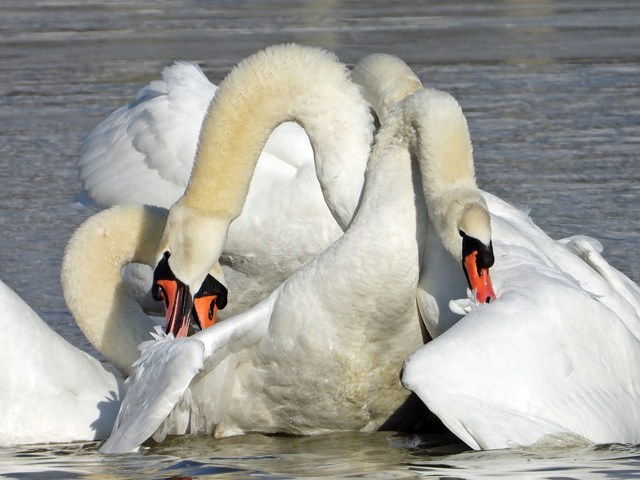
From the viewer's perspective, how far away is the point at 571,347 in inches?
251

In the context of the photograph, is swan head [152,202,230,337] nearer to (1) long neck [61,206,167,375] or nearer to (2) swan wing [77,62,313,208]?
(1) long neck [61,206,167,375]

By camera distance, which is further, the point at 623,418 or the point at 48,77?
the point at 48,77

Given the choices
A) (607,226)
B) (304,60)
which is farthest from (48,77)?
(304,60)

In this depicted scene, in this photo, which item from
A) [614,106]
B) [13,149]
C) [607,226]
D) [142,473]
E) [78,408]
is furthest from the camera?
[614,106]

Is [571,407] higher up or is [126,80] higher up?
[126,80]

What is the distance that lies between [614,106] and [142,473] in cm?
852

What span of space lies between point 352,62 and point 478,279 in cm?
1007

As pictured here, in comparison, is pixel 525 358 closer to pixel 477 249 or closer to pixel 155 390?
pixel 477 249

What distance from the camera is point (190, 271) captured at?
7.20 metres

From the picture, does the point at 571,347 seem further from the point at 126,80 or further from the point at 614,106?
the point at 126,80

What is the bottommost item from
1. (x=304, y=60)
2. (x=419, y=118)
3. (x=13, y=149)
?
(x=419, y=118)

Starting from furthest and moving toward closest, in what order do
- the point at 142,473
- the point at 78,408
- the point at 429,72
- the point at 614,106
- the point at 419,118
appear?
1. the point at 429,72
2. the point at 614,106
3. the point at 78,408
4. the point at 419,118
5. the point at 142,473

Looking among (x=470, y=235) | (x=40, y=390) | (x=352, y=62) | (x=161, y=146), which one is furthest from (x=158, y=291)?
(x=352, y=62)

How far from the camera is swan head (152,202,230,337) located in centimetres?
720
